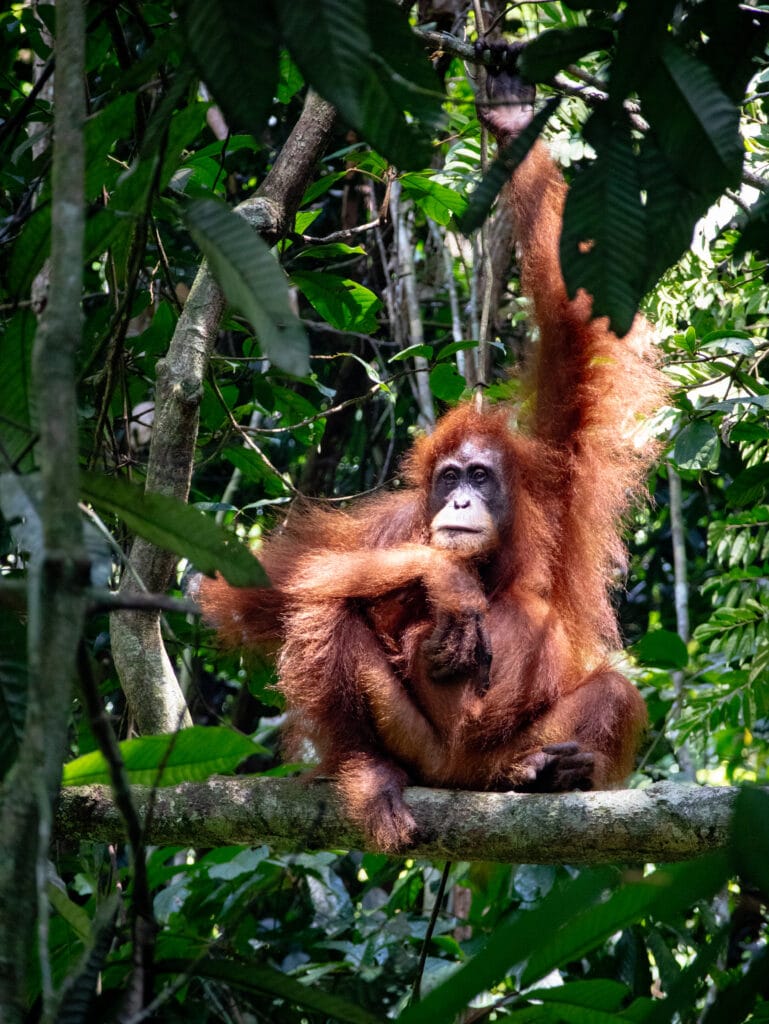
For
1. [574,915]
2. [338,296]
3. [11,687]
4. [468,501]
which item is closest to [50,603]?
[11,687]

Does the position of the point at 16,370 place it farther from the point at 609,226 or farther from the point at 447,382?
the point at 447,382

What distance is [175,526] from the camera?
1.77 meters

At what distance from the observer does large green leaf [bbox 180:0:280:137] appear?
152 cm

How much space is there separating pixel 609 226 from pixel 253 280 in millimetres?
595

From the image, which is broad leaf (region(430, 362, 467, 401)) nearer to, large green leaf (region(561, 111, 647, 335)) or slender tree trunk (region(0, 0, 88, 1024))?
large green leaf (region(561, 111, 647, 335))

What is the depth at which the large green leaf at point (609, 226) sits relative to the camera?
5.81 ft

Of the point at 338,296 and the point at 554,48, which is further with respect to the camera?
the point at 338,296

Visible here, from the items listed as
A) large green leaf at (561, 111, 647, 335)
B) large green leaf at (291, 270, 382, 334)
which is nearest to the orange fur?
large green leaf at (291, 270, 382, 334)

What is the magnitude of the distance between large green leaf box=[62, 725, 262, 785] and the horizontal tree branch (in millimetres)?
431

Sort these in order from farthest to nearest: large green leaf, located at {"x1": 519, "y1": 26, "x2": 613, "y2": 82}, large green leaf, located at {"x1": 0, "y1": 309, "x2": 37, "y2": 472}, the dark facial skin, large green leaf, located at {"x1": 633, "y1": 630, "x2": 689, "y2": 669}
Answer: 1. large green leaf, located at {"x1": 633, "y1": 630, "x2": 689, "y2": 669}
2. the dark facial skin
3. large green leaf, located at {"x1": 0, "y1": 309, "x2": 37, "y2": 472}
4. large green leaf, located at {"x1": 519, "y1": 26, "x2": 613, "y2": 82}

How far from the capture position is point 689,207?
70.8 inches

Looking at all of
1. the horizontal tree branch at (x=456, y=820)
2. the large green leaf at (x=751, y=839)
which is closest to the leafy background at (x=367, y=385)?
the large green leaf at (x=751, y=839)

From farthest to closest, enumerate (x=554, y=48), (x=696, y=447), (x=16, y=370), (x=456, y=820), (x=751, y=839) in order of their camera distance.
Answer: (x=696, y=447)
(x=456, y=820)
(x=16, y=370)
(x=554, y=48)
(x=751, y=839)

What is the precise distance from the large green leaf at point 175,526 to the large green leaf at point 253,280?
1.19ft
